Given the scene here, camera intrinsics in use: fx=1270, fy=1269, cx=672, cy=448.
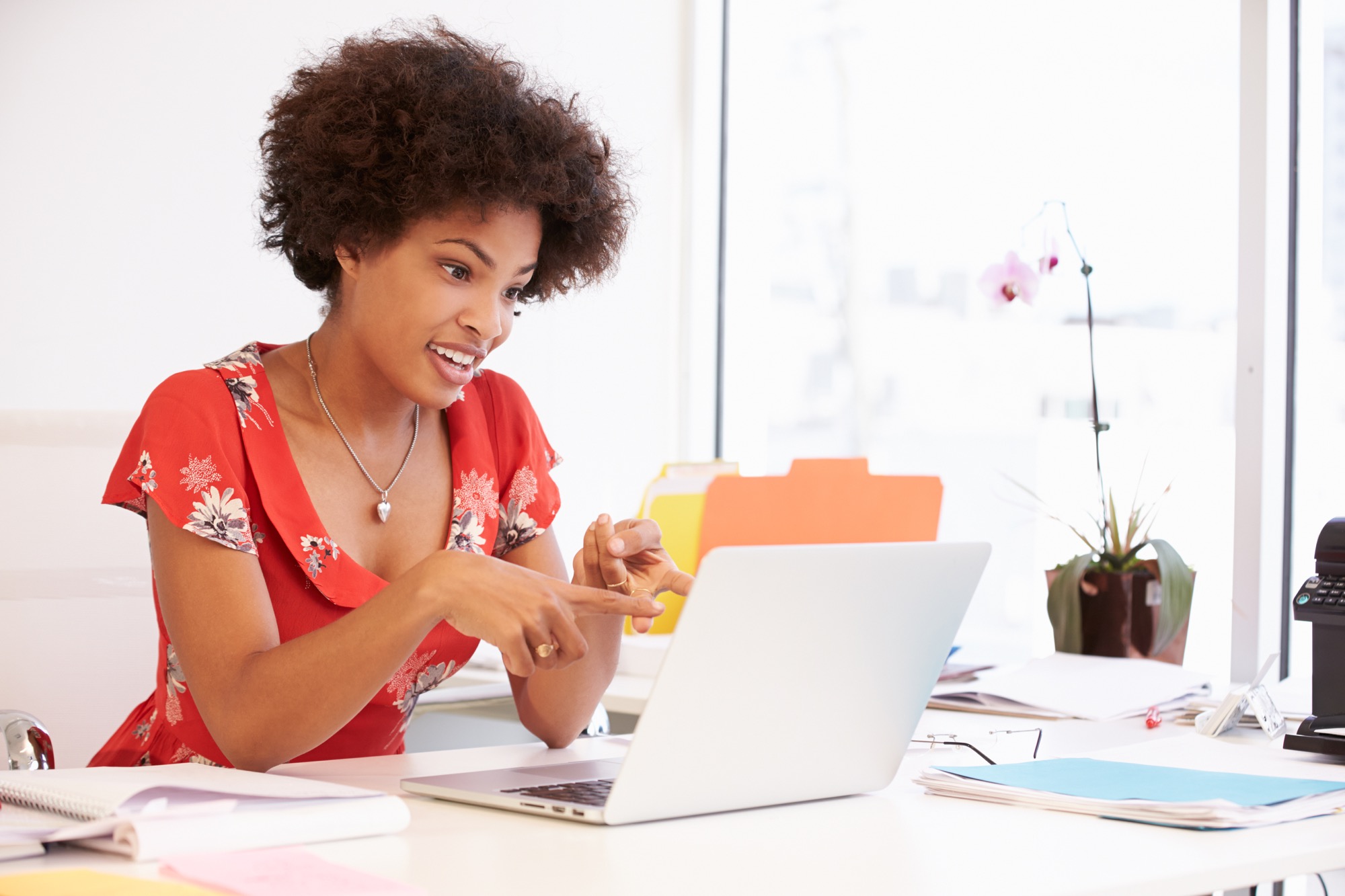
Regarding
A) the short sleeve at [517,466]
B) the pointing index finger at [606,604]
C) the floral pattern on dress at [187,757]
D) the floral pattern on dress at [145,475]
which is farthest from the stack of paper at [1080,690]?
the floral pattern on dress at [145,475]

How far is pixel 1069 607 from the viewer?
1.89 meters

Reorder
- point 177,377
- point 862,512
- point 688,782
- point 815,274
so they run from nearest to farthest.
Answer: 1. point 688,782
2. point 177,377
3. point 862,512
4. point 815,274

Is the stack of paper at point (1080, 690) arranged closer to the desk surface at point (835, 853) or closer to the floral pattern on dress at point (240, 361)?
the desk surface at point (835, 853)

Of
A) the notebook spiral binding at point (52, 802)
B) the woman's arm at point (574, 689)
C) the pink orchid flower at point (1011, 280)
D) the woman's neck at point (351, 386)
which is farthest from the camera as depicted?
the pink orchid flower at point (1011, 280)

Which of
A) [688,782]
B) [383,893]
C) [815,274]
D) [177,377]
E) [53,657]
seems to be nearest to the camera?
[383,893]

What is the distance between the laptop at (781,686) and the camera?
841 mm

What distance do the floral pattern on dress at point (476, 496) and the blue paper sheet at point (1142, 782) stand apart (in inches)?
25.4

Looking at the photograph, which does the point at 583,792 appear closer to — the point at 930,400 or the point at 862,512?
the point at 862,512

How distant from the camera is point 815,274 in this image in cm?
292

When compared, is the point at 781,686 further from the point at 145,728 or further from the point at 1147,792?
the point at 145,728

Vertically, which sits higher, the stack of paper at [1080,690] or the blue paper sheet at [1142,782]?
the blue paper sheet at [1142,782]

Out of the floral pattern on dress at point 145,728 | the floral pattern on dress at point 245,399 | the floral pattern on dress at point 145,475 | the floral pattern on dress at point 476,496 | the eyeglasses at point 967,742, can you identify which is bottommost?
the floral pattern on dress at point 145,728

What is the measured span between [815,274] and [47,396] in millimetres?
1651

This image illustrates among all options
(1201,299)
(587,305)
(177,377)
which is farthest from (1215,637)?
(177,377)
